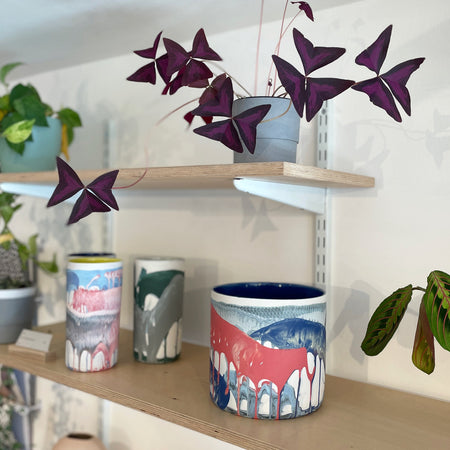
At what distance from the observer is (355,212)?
94cm

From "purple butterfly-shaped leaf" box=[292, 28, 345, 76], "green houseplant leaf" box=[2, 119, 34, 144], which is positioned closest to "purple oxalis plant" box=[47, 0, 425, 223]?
"purple butterfly-shaped leaf" box=[292, 28, 345, 76]

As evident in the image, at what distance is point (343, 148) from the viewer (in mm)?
950

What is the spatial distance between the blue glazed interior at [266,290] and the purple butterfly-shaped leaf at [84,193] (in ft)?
0.88

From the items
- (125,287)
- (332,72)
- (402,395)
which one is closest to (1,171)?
(125,287)

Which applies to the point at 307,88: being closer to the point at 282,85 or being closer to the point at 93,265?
the point at 282,85

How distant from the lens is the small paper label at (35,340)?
1023 millimetres

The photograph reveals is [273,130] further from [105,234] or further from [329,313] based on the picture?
[105,234]

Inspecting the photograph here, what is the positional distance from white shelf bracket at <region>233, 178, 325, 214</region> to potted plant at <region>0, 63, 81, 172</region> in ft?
1.86

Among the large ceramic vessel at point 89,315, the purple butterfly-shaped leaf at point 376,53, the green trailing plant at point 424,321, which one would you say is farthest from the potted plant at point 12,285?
the purple butterfly-shaped leaf at point 376,53

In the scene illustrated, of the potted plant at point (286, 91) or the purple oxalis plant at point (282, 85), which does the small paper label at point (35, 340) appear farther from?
the potted plant at point (286, 91)

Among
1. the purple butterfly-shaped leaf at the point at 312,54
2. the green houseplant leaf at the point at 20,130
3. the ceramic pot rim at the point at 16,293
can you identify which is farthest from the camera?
the ceramic pot rim at the point at 16,293

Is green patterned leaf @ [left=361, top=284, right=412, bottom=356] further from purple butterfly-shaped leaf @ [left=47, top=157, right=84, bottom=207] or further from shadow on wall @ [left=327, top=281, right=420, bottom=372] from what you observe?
purple butterfly-shaped leaf @ [left=47, top=157, right=84, bottom=207]

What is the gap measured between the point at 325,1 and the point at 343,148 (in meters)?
0.27

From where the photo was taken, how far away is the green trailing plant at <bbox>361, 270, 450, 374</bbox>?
2.13ft
